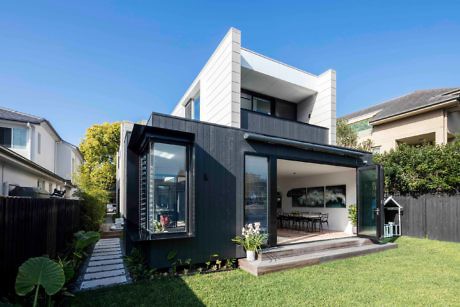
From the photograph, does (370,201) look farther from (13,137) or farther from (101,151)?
(101,151)

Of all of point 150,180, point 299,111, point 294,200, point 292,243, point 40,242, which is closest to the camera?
point 40,242

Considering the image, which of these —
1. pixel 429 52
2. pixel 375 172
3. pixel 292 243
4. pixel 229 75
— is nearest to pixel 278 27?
pixel 229 75

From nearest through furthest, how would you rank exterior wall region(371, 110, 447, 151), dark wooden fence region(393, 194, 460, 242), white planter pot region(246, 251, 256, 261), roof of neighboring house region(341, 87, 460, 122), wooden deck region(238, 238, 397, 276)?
wooden deck region(238, 238, 397, 276)
white planter pot region(246, 251, 256, 261)
dark wooden fence region(393, 194, 460, 242)
roof of neighboring house region(341, 87, 460, 122)
exterior wall region(371, 110, 447, 151)

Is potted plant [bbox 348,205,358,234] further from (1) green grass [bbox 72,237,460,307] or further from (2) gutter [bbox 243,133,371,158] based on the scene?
(1) green grass [bbox 72,237,460,307]

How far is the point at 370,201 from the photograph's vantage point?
841 centimetres

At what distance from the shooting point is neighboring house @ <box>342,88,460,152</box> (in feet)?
42.7

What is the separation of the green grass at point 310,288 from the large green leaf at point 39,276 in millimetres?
1006

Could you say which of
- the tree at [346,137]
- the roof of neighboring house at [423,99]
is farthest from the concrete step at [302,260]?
the tree at [346,137]

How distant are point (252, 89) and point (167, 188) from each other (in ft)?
21.3

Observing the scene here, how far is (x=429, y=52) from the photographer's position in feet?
30.5

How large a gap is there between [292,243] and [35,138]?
14.5m

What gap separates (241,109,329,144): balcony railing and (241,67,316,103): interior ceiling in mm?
1676

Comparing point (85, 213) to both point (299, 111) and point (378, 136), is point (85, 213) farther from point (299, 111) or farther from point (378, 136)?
point (378, 136)

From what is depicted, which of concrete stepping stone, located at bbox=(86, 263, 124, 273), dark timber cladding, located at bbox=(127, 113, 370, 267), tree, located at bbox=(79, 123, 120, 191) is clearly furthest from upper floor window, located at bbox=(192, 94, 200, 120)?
tree, located at bbox=(79, 123, 120, 191)
